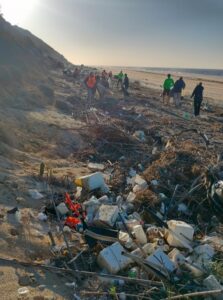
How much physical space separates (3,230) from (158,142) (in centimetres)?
726

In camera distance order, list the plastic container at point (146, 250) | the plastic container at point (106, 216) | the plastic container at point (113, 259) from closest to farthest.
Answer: the plastic container at point (113, 259)
the plastic container at point (146, 250)
the plastic container at point (106, 216)

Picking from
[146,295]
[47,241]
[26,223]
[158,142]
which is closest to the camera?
[146,295]

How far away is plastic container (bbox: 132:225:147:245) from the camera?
5352mm

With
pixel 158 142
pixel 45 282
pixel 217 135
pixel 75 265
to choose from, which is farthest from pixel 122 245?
pixel 217 135

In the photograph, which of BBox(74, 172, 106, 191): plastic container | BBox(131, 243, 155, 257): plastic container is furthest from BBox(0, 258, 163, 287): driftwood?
BBox(74, 172, 106, 191): plastic container

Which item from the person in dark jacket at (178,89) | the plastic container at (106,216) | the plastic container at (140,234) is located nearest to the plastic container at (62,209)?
the plastic container at (106,216)

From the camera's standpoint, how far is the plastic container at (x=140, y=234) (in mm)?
5352

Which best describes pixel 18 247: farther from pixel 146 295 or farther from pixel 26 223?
pixel 146 295

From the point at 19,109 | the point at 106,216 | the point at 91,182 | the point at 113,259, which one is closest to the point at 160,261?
the point at 113,259

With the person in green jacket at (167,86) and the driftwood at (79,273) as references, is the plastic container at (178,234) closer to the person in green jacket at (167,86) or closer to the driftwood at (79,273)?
the driftwood at (79,273)

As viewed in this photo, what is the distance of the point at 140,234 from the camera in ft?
17.7

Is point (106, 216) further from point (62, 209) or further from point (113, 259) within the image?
point (113, 259)

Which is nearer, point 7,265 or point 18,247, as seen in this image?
point 7,265

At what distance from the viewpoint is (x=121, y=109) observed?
18578mm
